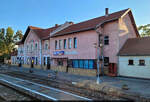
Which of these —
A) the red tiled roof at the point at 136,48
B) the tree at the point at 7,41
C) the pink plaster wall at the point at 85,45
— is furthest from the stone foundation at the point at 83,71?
the tree at the point at 7,41

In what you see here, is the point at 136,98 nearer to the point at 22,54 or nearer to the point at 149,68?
the point at 149,68

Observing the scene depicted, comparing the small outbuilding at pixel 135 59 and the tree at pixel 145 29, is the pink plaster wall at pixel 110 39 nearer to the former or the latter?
the small outbuilding at pixel 135 59

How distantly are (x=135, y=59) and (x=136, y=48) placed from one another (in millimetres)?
1574

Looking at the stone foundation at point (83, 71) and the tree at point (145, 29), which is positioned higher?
the tree at point (145, 29)

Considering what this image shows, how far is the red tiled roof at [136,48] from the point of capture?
15.1 meters

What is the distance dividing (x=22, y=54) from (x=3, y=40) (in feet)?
74.0

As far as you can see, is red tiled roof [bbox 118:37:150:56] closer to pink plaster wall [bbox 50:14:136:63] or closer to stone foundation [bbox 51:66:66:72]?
pink plaster wall [bbox 50:14:136:63]

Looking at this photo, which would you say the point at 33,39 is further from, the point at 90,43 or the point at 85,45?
the point at 90,43

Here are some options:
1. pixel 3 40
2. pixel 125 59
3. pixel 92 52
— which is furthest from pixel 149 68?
pixel 3 40

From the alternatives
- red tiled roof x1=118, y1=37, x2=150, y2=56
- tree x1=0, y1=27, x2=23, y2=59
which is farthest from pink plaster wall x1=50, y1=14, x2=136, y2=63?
tree x1=0, y1=27, x2=23, y2=59

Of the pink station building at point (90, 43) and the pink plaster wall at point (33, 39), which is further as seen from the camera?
the pink plaster wall at point (33, 39)

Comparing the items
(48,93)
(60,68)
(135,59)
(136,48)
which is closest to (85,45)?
(60,68)

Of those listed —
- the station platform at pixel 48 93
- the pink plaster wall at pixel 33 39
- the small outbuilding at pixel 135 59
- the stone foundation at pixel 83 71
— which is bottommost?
the station platform at pixel 48 93

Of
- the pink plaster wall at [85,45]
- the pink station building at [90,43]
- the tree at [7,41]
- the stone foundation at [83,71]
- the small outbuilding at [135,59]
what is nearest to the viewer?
the small outbuilding at [135,59]
